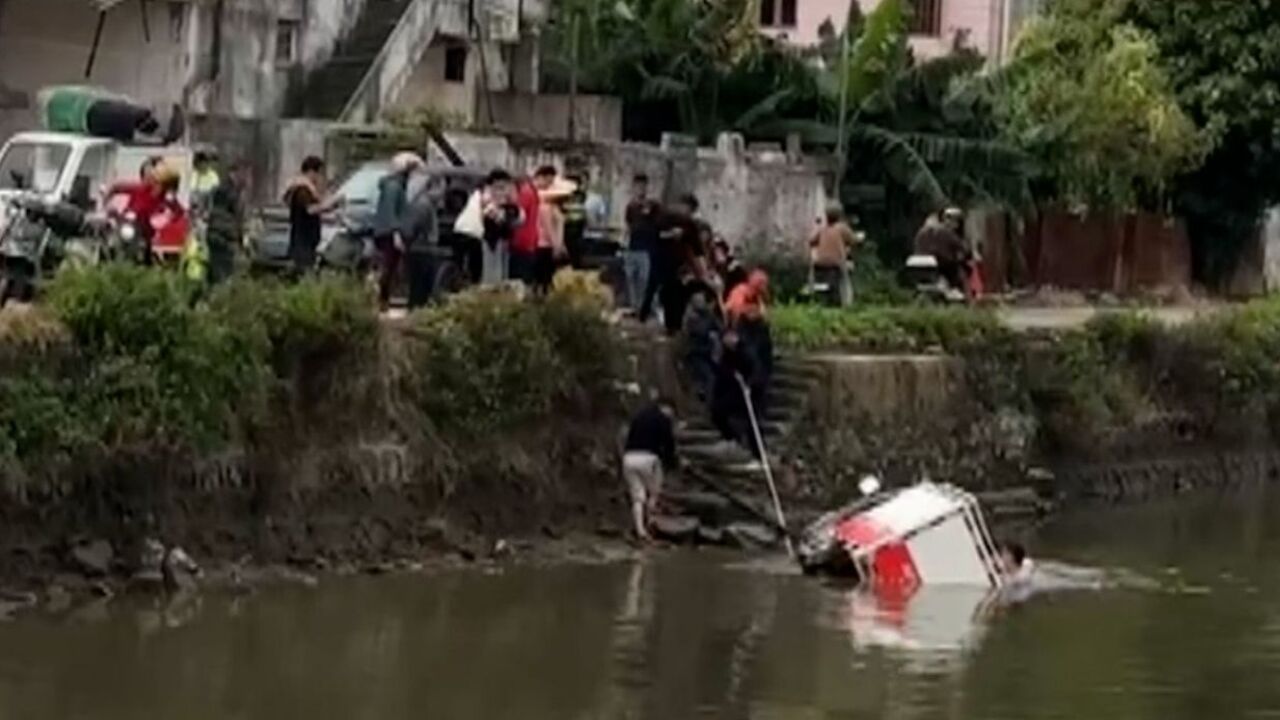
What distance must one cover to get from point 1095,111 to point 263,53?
12776mm

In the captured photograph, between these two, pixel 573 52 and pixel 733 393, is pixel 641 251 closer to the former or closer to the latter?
pixel 733 393

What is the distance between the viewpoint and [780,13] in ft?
185

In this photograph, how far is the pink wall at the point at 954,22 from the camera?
54.7 metres

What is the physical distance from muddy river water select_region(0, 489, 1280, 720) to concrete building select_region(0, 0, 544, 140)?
588 inches

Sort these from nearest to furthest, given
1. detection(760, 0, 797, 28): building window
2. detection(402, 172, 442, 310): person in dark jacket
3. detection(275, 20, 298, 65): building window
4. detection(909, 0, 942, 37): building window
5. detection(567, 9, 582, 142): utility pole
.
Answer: detection(402, 172, 442, 310): person in dark jacket < detection(275, 20, 298, 65): building window < detection(567, 9, 582, 142): utility pole < detection(909, 0, 942, 37): building window < detection(760, 0, 797, 28): building window

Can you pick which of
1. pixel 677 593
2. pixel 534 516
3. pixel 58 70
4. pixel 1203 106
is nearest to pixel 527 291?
pixel 534 516

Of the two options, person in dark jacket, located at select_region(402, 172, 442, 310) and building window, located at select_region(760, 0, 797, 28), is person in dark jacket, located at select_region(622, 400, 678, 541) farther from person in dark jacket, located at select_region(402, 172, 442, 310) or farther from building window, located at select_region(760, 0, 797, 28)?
building window, located at select_region(760, 0, 797, 28)

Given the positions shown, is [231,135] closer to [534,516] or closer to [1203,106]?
[534,516]

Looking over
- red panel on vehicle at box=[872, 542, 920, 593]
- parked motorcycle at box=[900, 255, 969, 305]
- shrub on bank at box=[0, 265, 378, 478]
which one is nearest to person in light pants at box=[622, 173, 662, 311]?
red panel on vehicle at box=[872, 542, 920, 593]

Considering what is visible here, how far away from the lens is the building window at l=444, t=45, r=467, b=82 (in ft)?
150

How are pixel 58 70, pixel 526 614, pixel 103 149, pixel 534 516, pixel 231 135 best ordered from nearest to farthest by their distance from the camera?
pixel 526 614 < pixel 534 516 < pixel 103 149 < pixel 231 135 < pixel 58 70

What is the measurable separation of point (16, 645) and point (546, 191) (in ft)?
35.5

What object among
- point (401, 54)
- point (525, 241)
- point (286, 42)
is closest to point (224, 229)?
point (525, 241)

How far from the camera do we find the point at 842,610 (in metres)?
26.3
